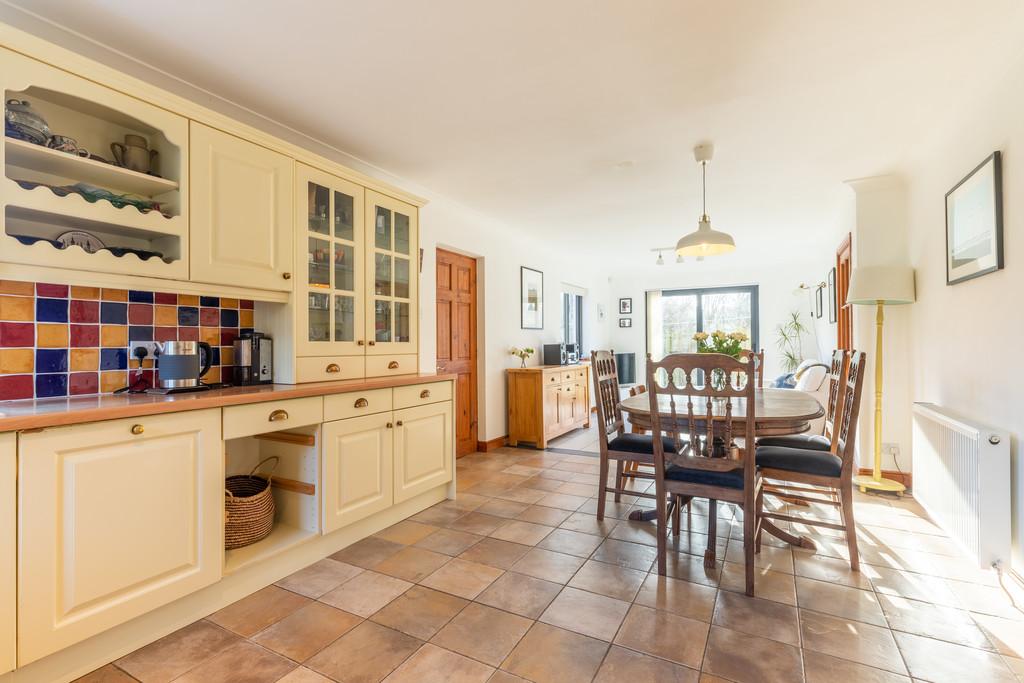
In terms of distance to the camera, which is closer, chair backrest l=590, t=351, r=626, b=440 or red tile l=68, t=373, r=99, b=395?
red tile l=68, t=373, r=99, b=395

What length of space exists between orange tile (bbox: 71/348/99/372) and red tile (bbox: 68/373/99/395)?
0.03m

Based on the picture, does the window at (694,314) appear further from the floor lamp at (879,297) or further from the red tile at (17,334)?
the red tile at (17,334)

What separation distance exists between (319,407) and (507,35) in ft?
6.24

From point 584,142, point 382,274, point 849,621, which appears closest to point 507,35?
point 584,142

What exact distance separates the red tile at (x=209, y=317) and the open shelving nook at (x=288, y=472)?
614 millimetres

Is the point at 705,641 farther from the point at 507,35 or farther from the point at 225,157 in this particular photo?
the point at 225,157

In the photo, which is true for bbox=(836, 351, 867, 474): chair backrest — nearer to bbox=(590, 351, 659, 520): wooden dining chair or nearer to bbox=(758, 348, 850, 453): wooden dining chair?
bbox=(758, 348, 850, 453): wooden dining chair

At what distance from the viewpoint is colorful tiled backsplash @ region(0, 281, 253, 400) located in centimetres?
184

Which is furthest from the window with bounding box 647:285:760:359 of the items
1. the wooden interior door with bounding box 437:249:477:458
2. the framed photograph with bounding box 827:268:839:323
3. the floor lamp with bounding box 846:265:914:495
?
the wooden interior door with bounding box 437:249:477:458

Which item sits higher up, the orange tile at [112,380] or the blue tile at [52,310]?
the blue tile at [52,310]

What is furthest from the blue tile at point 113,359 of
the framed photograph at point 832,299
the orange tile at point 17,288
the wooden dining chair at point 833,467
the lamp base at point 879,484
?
the framed photograph at point 832,299

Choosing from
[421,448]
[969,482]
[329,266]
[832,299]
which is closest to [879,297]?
[969,482]

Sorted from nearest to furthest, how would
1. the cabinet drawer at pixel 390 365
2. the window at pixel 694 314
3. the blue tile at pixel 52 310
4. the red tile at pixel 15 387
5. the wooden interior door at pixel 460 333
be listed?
the red tile at pixel 15 387 < the blue tile at pixel 52 310 < the cabinet drawer at pixel 390 365 < the wooden interior door at pixel 460 333 < the window at pixel 694 314

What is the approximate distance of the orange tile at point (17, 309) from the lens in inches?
71.4
